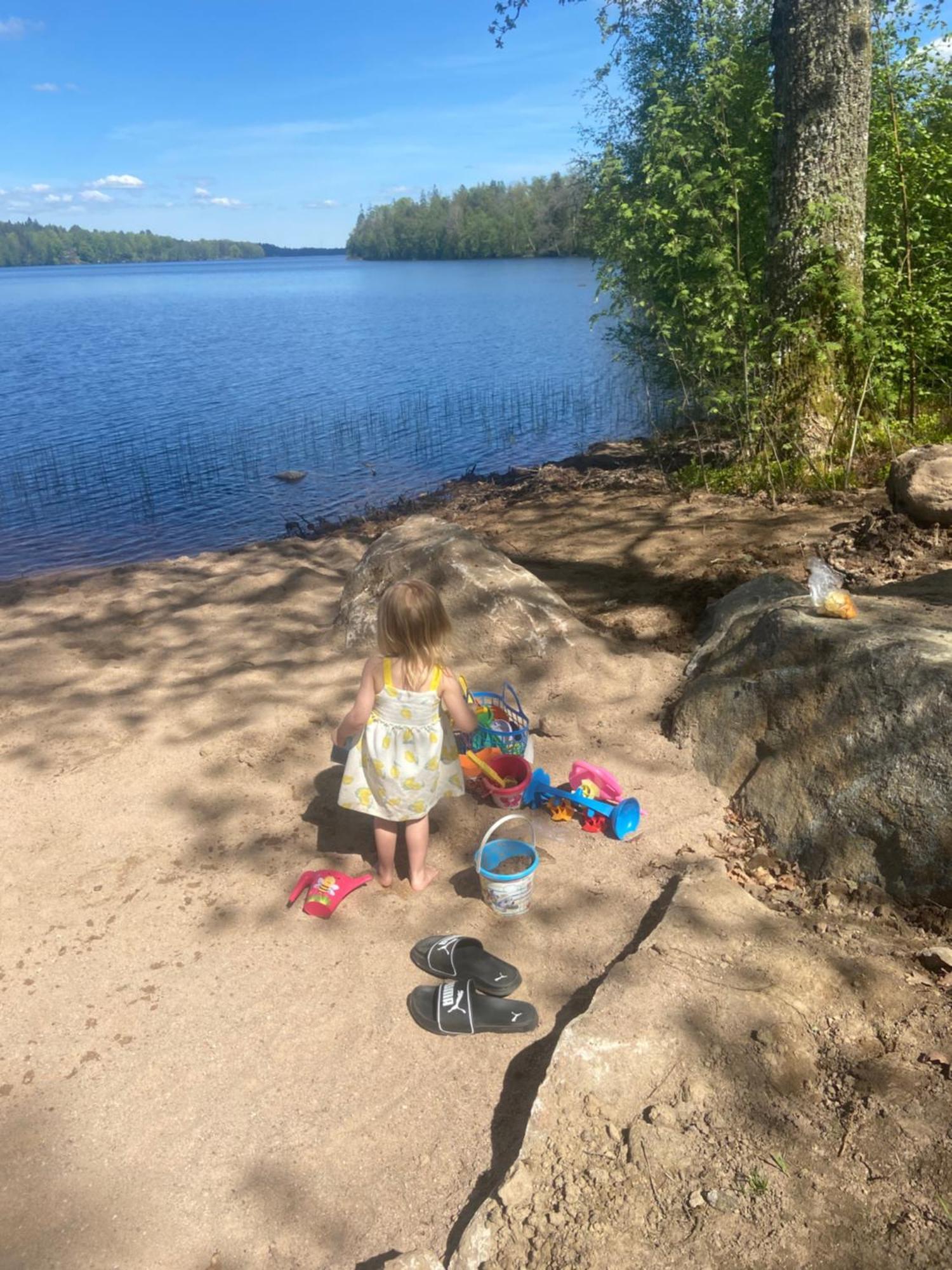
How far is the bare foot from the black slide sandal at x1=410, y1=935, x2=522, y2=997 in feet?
1.68

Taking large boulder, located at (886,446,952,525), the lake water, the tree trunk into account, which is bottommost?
the lake water

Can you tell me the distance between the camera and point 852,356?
945 centimetres

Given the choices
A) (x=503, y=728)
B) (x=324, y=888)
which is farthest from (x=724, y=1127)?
(x=503, y=728)

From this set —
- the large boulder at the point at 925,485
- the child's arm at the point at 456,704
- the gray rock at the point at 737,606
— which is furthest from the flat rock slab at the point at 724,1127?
the large boulder at the point at 925,485

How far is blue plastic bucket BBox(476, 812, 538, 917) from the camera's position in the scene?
3.87 meters

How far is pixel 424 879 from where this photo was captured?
426 centimetres

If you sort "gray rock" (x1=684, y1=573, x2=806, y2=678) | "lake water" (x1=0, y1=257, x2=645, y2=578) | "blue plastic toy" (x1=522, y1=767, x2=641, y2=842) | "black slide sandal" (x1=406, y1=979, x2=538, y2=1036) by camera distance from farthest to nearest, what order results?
"lake water" (x1=0, y1=257, x2=645, y2=578) → "gray rock" (x1=684, y1=573, x2=806, y2=678) → "blue plastic toy" (x1=522, y1=767, x2=641, y2=842) → "black slide sandal" (x1=406, y1=979, x2=538, y2=1036)

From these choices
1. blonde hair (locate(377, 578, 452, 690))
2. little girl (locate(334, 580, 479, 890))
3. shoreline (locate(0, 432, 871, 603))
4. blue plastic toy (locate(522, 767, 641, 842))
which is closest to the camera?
blonde hair (locate(377, 578, 452, 690))

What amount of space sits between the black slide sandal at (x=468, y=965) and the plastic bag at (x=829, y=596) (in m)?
2.57

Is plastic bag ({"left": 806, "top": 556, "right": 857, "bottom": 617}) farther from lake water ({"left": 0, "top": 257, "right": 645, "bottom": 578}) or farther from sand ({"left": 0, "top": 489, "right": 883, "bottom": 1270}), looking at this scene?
lake water ({"left": 0, "top": 257, "right": 645, "bottom": 578})

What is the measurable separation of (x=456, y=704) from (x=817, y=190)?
26.2ft

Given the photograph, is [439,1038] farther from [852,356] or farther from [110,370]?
[110,370]

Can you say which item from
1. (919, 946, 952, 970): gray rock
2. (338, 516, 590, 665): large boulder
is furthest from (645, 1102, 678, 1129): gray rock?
(338, 516, 590, 665): large boulder

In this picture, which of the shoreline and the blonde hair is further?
the shoreline
